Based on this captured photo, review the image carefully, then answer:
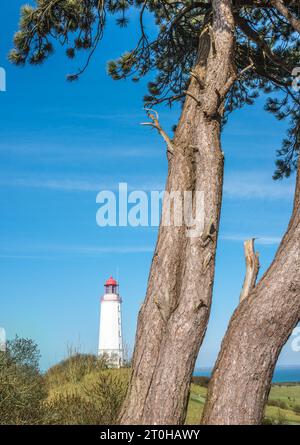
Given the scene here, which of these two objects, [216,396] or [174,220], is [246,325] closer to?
[216,396]

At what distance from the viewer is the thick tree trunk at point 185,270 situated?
6082 mm

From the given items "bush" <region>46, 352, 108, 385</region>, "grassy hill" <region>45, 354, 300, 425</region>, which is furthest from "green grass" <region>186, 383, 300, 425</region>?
"bush" <region>46, 352, 108, 385</region>

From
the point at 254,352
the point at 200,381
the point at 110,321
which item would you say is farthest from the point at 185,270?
the point at 110,321

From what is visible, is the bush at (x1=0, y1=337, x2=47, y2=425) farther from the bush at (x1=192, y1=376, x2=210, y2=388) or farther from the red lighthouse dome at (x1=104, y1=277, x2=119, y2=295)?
the red lighthouse dome at (x1=104, y1=277, x2=119, y2=295)

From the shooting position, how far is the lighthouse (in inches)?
905

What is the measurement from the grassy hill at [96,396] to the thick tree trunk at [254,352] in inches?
63.7

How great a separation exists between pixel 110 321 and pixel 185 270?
17134 mm

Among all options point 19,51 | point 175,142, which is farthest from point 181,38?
point 175,142

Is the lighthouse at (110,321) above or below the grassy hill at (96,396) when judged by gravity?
above

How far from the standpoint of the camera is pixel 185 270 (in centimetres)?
655

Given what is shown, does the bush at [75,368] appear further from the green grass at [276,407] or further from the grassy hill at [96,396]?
the green grass at [276,407]

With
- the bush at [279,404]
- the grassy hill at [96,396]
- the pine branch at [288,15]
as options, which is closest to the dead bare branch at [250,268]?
the grassy hill at [96,396]

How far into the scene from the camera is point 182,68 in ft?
36.1

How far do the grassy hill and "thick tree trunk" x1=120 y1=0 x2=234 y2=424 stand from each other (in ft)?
2.74
